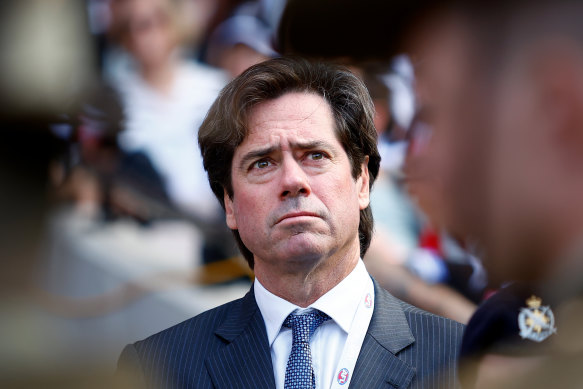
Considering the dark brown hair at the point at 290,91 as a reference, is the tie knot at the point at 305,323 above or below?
below

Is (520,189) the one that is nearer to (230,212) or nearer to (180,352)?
(180,352)

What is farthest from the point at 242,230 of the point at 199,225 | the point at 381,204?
the point at 381,204

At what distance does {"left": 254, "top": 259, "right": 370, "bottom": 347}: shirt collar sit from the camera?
146 centimetres

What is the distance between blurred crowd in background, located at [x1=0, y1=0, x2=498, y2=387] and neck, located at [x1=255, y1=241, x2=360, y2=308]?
0.24 meters

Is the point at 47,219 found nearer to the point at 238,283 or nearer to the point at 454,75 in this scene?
the point at 454,75

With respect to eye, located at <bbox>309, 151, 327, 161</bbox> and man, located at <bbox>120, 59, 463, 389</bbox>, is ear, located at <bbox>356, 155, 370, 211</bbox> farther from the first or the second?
eye, located at <bbox>309, 151, 327, 161</bbox>

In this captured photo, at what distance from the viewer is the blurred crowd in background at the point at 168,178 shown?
1.42 metres

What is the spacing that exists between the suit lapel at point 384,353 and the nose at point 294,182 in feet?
1.02

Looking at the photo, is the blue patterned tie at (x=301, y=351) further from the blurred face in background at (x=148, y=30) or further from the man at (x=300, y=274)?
the blurred face in background at (x=148, y=30)

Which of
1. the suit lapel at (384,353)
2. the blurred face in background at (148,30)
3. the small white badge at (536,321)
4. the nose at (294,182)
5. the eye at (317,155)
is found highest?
the blurred face in background at (148,30)

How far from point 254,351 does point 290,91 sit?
60 centimetres

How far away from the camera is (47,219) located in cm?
75

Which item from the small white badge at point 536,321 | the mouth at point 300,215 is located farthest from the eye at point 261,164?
the small white badge at point 536,321

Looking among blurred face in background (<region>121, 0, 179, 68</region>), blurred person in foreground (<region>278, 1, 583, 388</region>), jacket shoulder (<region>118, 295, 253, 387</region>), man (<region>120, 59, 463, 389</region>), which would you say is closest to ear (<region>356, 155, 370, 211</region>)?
man (<region>120, 59, 463, 389</region>)
